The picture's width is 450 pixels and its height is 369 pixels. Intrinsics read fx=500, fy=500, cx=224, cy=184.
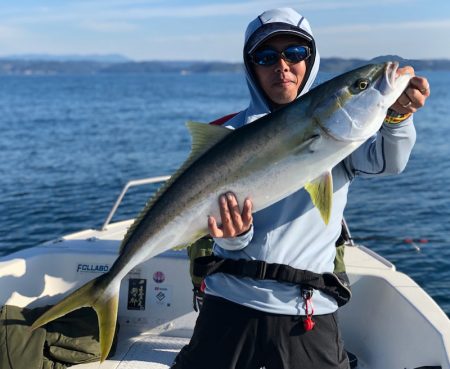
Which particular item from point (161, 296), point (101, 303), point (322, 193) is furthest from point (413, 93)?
point (161, 296)

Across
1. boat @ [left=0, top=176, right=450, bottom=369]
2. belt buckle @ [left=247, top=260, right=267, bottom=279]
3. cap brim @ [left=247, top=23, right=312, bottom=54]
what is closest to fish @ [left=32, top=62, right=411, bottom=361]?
belt buckle @ [left=247, top=260, right=267, bottom=279]

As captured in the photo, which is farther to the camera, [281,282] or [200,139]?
[200,139]

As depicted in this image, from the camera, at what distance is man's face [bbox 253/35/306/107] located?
327 centimetres

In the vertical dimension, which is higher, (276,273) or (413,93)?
(413,93)

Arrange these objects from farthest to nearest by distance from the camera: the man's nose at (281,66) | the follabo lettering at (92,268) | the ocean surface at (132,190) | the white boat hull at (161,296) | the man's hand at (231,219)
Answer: the ocean surface at (132,190), the follabo lettering at (92,268), the white boat hull at (161,296), the man's nose at (281,66), the man's hand at (231,219)

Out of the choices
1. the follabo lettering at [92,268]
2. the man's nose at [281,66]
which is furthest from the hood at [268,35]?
the follabo lettering at [92,268]

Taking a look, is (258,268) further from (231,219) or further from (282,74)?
(282,74)

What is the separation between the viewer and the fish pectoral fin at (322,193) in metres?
2.84

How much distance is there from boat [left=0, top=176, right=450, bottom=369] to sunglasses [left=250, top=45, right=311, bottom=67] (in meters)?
2.63

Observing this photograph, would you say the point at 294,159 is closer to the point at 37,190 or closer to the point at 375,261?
the point at 375,261

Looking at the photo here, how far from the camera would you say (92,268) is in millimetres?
5789

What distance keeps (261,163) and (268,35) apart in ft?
2.99

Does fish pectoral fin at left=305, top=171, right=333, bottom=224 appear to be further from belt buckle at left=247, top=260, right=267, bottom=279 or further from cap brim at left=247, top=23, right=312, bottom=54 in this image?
cap brim at left=247, top=23, right=312, bottom=54

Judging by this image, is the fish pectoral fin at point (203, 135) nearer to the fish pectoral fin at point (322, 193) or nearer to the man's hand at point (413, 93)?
the fish pectoral fin at point (322, 193)
